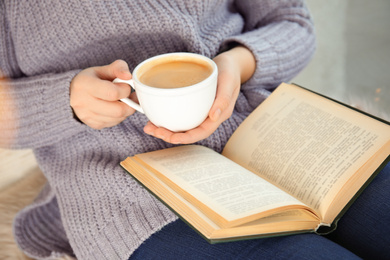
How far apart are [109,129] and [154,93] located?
0.23 metres

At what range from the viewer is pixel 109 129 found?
66 centimetres

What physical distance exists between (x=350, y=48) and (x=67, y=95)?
129cm

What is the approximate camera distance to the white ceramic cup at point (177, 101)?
457 millimetres

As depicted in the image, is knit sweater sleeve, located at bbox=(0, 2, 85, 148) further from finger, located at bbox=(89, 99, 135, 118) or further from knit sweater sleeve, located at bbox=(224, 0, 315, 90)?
knit sweater sleeve, located at bbox=(224, 0, 315, 90)

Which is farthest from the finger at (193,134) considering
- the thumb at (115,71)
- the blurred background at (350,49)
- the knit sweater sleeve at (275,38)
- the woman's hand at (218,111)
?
the blurred background at (350,49)

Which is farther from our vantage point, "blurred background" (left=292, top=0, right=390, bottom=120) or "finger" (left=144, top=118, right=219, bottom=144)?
"blurred background" (left=292, top=0, right=390, bottom=120)

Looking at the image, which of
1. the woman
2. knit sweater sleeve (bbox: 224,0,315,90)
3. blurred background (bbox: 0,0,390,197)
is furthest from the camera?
blurred background (bbox: 0,0,390,197)

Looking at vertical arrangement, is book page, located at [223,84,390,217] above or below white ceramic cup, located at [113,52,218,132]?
below

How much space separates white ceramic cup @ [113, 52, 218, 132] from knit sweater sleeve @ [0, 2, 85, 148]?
0.15 m

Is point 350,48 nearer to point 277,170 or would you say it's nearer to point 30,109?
point 277,170

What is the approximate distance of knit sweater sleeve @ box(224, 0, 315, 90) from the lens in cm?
73

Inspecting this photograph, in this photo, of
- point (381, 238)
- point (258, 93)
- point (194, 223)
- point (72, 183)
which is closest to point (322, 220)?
point (381, 238)

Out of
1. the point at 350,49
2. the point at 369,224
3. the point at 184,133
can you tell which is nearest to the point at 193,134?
the point at 184,133

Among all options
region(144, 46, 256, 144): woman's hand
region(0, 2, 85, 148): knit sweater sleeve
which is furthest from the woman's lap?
region(0, 2, 85, 148): knit sweater sleeve
